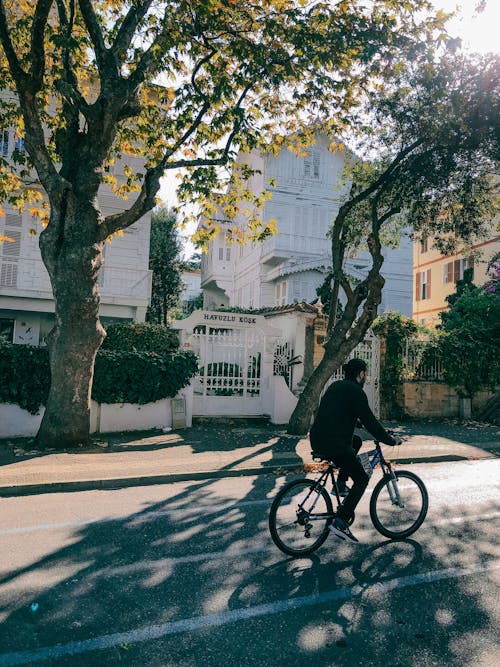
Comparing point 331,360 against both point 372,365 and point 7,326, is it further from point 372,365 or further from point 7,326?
point 7,326

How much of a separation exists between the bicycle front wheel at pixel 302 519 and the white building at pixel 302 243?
1933cm

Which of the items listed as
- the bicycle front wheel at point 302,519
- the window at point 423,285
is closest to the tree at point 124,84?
the bicycle front wheel at point 302,519

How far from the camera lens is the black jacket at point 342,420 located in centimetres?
471

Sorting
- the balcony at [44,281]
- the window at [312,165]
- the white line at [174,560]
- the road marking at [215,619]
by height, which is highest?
the window at [312,165]

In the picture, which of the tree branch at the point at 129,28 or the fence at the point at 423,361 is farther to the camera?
the fence at the point at 423,361

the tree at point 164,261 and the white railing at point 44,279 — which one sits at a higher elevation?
the tree at point 164,261

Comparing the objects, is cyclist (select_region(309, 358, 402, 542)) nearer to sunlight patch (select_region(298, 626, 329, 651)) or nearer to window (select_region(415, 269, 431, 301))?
sunlight patch (select_region(298, 626, 329, 651))

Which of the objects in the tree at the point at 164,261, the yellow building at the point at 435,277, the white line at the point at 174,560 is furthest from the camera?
the yellow building at the point at 435,277

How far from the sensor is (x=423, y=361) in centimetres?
1524

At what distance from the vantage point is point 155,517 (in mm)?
5762

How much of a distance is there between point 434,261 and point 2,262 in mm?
25007

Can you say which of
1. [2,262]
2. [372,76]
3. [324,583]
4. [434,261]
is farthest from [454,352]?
[434,261]

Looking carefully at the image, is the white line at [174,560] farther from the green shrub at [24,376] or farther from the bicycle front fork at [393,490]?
the green shrub at [24,376]

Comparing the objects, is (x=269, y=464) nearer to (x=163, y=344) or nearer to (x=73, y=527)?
(x=73, y=527)
